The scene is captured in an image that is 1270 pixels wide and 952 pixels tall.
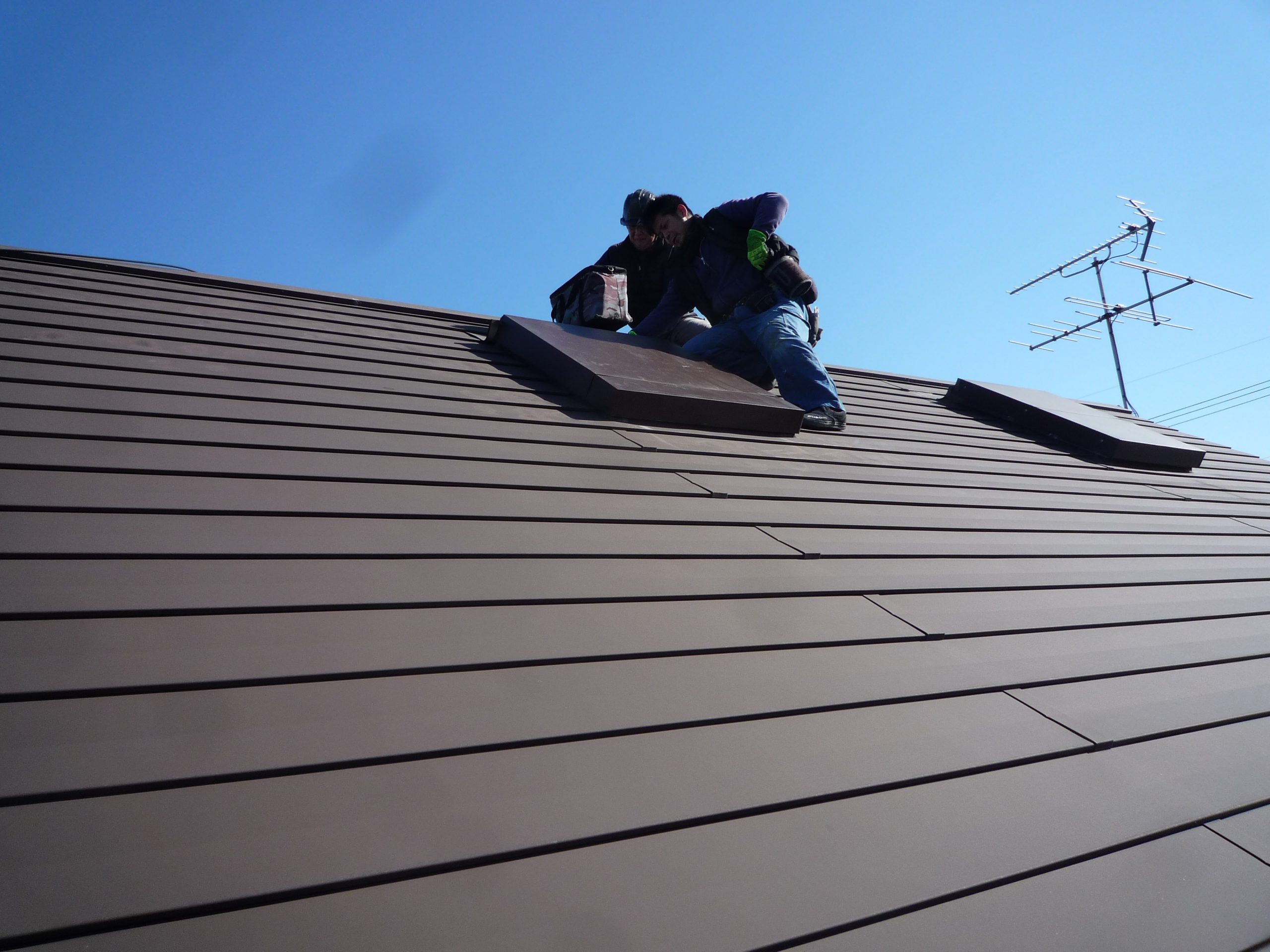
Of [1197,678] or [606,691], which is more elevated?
[606,691]

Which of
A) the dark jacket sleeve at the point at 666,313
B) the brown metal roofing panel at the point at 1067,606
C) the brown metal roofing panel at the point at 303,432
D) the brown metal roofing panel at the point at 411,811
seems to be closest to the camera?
the brown metal roofing panel at the point at 411,811

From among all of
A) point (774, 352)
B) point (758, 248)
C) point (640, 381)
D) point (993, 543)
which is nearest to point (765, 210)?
point (758, 248)

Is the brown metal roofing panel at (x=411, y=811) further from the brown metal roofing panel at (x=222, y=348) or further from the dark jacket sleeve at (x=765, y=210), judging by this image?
the dark jacket sleeve at (x=765, y=210)

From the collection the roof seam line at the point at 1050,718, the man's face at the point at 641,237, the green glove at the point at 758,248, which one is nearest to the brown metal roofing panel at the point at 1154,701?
the roof seam line at the point at 1050,718

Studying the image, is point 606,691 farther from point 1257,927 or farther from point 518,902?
point 1257,927

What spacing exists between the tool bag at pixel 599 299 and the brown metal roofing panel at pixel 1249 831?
329 centimetres

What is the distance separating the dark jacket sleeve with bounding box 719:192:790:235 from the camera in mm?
4043

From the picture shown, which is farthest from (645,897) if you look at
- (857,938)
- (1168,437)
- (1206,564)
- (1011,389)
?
(1168,437)

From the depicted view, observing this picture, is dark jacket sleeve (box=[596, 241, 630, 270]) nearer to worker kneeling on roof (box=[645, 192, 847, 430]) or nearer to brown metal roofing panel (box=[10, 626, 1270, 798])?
worker kneeling on roof (box=[645, 192, 847, 430])

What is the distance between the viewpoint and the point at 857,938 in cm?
113

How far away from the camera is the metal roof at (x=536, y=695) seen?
1.04 metres

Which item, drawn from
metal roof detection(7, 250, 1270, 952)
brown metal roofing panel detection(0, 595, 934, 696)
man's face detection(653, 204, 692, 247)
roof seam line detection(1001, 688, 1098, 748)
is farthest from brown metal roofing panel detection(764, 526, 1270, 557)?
man's face detection(653, 204, 692, 247)

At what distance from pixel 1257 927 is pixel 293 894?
1475 millimetres

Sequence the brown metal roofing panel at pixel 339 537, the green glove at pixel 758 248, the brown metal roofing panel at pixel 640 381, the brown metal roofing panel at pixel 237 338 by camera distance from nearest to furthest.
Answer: the brown metal roofing panel at pixel 339 537 → the brown metal roofing panel at pixel 237 338 → the brown metal roofing panel at pixel 640 381 → the green glove at pixel 758 248
